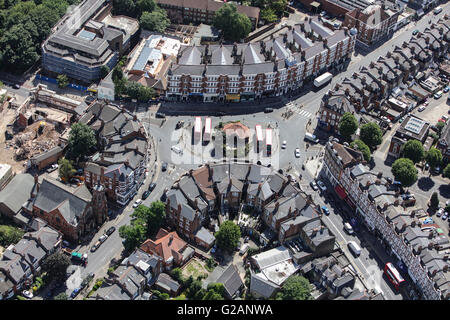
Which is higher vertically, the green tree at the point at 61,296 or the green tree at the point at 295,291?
the green tree at the point at 295,291

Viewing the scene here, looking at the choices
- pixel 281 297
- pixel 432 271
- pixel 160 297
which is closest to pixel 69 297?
pixel 160 297

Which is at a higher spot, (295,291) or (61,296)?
(295,291)

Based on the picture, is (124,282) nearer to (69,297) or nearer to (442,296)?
(69,297)

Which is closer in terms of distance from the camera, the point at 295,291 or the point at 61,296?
the point at 61,296

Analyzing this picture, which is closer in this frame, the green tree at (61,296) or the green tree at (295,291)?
the green tree at (61,296)

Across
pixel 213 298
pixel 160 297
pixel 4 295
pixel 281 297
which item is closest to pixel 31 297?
pixel 4 295

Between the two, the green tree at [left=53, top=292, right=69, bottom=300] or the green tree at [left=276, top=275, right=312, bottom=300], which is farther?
the green tree at [left=276, top=275, right=312, bottom=300]

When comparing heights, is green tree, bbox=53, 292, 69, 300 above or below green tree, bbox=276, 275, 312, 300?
below
